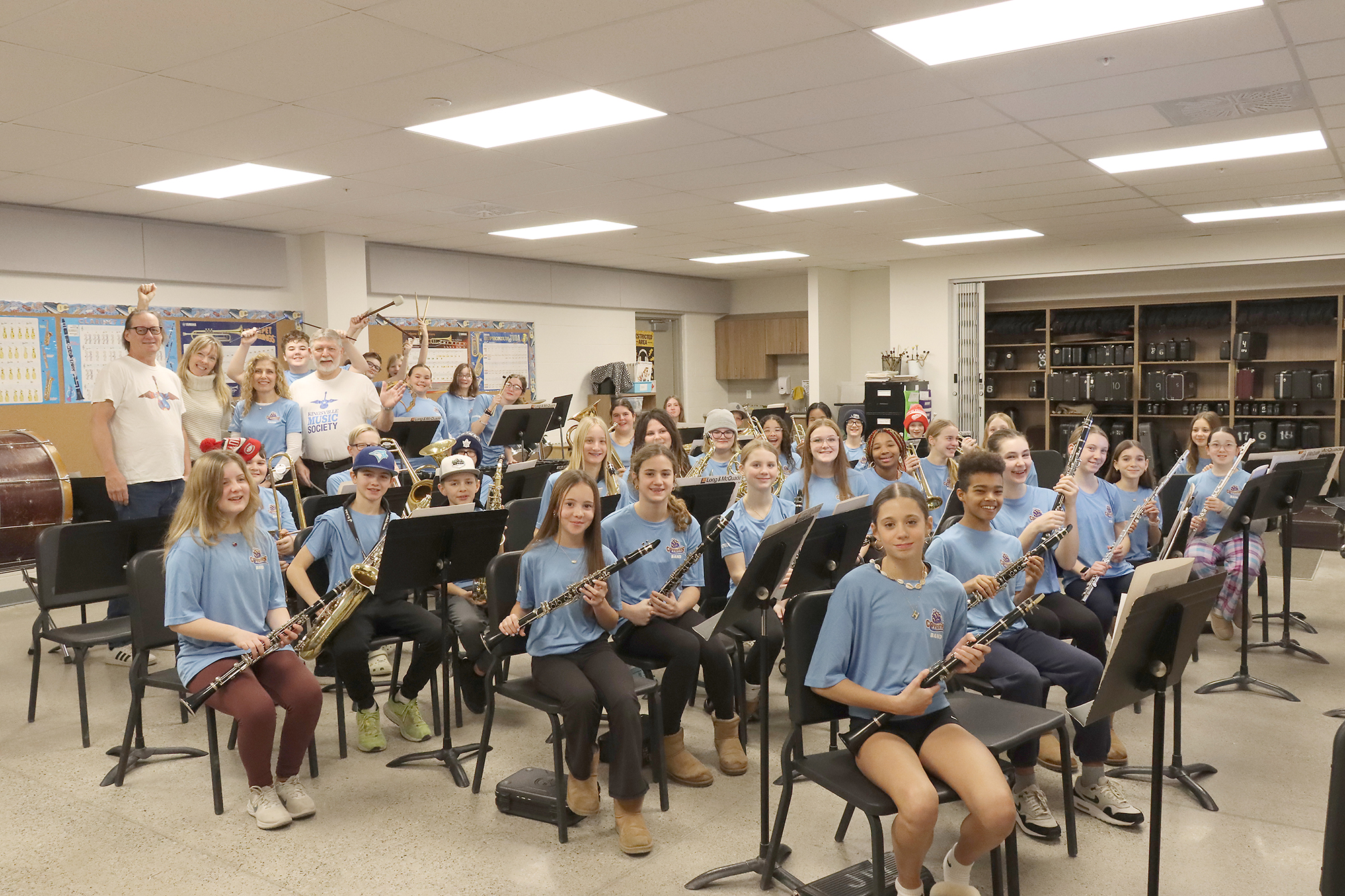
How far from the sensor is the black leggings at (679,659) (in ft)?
10.7

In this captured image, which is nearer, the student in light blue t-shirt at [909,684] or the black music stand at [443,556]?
the student in light blue t-shirt at [909,684]

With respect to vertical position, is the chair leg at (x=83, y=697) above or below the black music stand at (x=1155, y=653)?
below

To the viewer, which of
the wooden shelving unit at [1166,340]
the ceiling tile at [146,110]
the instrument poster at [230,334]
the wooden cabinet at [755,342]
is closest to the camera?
the ceiling tile at [146,110]

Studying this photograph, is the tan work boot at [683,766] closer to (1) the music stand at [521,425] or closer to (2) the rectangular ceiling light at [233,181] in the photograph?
(1) the music stand at [521,425]

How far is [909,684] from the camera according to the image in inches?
95.8

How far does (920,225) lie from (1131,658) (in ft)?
20.8

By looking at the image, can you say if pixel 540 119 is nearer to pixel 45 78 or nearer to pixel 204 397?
pixel 45 78

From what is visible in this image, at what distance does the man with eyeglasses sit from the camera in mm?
4406

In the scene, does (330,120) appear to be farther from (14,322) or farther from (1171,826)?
(1171,826)

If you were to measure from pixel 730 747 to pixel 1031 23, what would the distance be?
2653 mm

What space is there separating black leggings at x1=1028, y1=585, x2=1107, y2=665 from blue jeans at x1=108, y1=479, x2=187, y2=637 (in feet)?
11.9

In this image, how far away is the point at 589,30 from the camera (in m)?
3.30

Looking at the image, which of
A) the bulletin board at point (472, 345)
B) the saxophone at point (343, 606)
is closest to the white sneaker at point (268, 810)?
the saxophone at point (343, 606)

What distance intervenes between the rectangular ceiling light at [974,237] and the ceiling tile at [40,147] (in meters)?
6.31
